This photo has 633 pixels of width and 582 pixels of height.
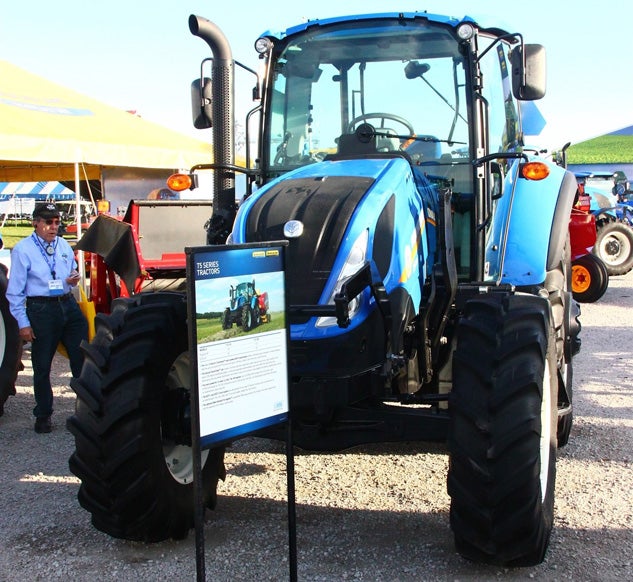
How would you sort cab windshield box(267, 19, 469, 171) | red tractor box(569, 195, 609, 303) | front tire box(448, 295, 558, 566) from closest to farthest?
front tire box(448, 295, 558, 566), cab windshield box(267, 19, 469, 171), red tractor box(569, 195, 609, 303)

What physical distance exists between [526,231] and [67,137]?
6815 mm

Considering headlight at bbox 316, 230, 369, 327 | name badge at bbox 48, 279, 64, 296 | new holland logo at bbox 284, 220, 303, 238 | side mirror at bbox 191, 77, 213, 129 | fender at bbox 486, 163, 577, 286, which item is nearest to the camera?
headlight at bbox 316, 230, 369, 327

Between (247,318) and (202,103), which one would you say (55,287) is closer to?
(202,103)

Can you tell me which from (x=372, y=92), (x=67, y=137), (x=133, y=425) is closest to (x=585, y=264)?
(x=67, y=137)

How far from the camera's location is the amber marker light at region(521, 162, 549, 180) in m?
4.06

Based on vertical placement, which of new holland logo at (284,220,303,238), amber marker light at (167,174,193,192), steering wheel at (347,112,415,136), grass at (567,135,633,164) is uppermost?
grass at (567,135,633,164)

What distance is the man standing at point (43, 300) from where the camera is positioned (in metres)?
5.76

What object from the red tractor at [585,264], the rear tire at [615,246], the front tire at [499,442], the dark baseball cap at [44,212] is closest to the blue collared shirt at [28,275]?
the dark baseball cap at [44,212]

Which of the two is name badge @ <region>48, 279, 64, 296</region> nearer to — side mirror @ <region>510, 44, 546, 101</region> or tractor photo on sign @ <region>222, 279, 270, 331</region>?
tractor photo on sign @ <region>222, 279, 270, 331</region>

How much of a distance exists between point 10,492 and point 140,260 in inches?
141

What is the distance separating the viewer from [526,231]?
15.3 ft

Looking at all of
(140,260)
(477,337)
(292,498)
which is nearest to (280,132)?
(477,337)

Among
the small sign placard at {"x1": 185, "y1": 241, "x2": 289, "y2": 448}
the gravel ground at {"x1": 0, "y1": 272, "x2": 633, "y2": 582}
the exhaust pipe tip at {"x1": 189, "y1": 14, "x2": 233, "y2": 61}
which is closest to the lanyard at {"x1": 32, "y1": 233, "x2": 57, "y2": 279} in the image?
the gravel ground at {"x1": 0, "y1": 272, "x2": 633, "y2": 582}

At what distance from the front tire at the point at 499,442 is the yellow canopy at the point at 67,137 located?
23.3 feet
